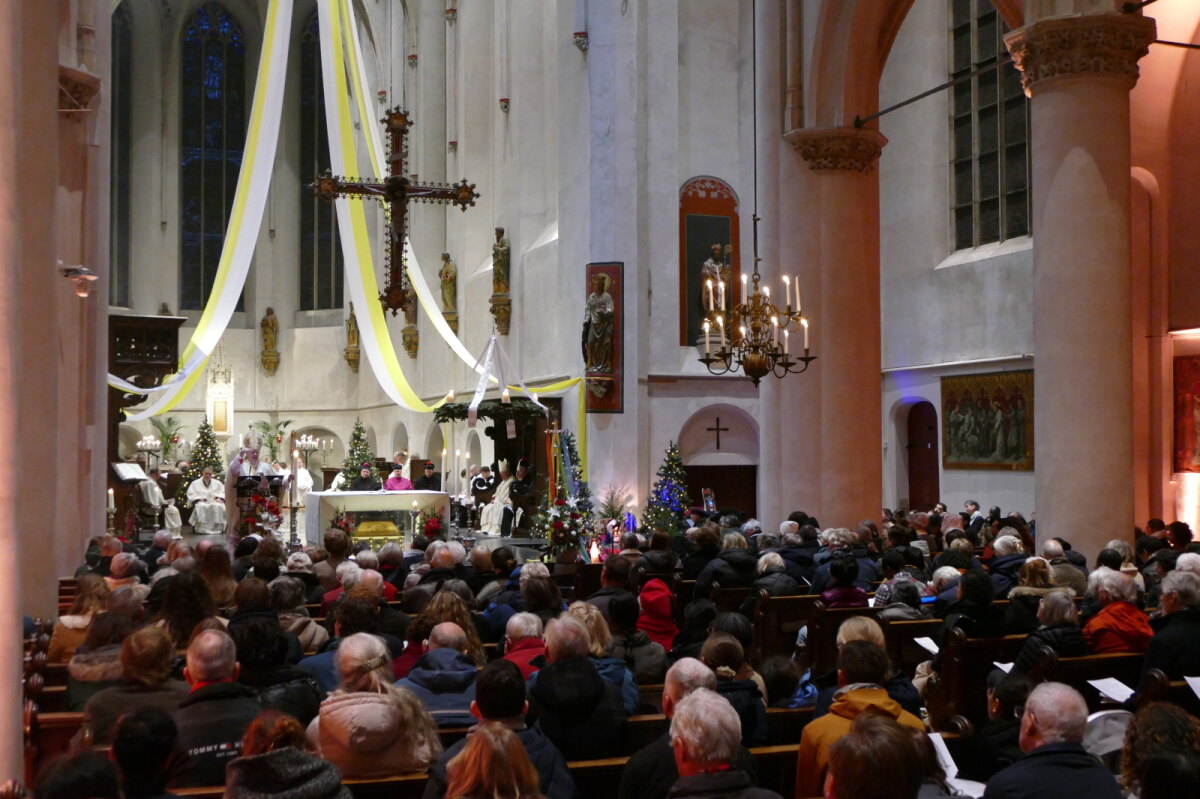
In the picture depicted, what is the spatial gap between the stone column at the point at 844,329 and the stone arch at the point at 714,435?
7.39 metres

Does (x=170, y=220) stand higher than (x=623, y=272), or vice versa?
(x=170, y=220)

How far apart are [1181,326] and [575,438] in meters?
9.91

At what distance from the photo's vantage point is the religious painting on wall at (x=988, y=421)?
1762 cm

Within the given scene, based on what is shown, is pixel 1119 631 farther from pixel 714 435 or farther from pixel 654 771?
pixel 714 435

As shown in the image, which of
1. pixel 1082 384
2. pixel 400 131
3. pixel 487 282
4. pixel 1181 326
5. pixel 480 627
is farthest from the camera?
pixel 487 282

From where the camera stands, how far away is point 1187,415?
16094mm

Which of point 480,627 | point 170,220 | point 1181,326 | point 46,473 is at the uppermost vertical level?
point 170,220

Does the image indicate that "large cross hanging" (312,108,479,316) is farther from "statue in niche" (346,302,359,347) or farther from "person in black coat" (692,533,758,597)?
"statue in niche" (346,302,359,347)

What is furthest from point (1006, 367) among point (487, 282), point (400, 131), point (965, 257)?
point (487, 282)

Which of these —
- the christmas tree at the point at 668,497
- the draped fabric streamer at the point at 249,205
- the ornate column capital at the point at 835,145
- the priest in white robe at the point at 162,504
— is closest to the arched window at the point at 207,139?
the priest in white robe at the point at 162,504

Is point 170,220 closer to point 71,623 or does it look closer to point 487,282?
point 487,282

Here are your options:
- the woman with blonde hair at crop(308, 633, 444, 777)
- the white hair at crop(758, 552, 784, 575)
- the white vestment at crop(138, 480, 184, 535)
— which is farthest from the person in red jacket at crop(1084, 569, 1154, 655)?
the white vestment at crop(138, 480, 184, 535)

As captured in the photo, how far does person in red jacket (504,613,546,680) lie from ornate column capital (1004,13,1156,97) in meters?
7.52

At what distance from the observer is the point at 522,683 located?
405cm
